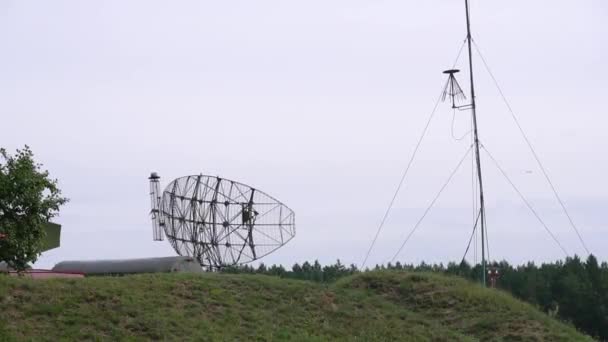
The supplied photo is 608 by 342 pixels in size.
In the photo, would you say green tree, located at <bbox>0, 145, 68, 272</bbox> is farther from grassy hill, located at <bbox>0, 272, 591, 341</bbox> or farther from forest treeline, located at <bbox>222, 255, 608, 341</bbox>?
forest treeline, located at <bbox>222, 255, 608, 341</bbox>

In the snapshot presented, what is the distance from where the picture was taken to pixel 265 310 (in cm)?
2334

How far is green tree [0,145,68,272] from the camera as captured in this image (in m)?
23.4

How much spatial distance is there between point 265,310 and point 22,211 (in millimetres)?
6282

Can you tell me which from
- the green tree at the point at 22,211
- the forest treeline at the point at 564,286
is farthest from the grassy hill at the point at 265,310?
the forest treeline at the point at 564,286

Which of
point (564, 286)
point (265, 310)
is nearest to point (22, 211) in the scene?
point (265, 310)

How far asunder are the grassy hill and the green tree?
1751 millimetres

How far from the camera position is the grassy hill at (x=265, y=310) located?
796 inches

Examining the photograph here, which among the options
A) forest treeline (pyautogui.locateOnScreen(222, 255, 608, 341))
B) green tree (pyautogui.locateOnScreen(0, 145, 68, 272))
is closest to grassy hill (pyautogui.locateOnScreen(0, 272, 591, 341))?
green tree (pyautogui.locateOnScreen(0, 145, 68, 272))

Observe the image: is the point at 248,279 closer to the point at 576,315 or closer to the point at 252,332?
the point at 252,332

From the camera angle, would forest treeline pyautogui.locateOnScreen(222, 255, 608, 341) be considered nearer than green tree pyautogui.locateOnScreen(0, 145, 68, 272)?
No

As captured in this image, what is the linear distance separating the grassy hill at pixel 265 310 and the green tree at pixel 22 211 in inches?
69.0

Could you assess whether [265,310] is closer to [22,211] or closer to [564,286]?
[22,211]

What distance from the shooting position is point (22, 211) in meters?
23.7

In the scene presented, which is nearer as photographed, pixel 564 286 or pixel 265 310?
pixel 265 310
